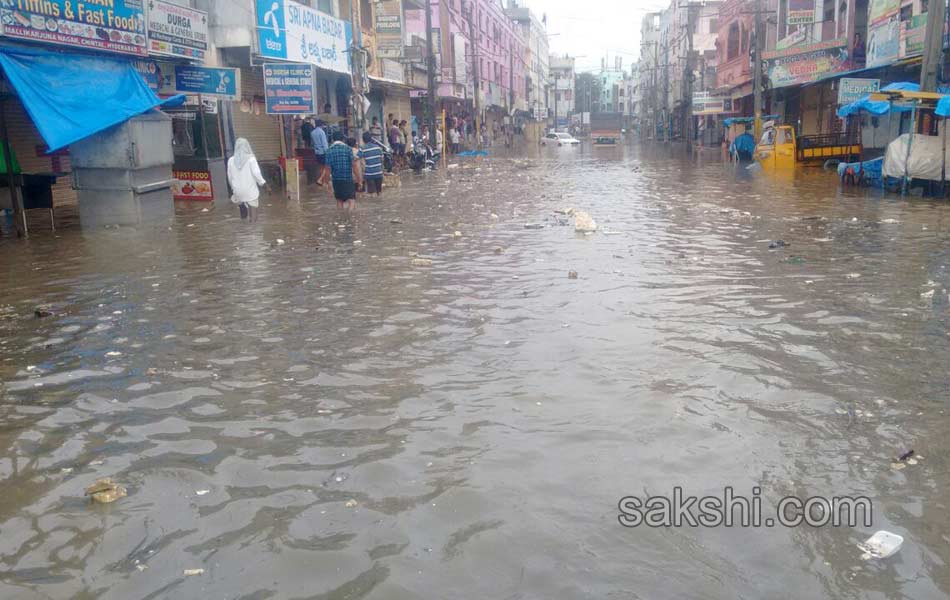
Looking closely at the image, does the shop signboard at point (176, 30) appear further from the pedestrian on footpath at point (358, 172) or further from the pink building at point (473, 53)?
the pink building at point (473, 53)

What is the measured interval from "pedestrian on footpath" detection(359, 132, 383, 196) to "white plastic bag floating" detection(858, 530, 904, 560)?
15.0 m

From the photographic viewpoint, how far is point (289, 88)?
1728 centimetres

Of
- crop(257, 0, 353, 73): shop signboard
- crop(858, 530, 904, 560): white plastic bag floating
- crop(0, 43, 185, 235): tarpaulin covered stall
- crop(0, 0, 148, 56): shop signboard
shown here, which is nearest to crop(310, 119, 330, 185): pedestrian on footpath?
crop(257, 0, 353, 73): shop signboard

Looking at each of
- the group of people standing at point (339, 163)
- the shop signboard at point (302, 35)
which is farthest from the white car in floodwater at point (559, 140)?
the shop signboard at point (302, 35)

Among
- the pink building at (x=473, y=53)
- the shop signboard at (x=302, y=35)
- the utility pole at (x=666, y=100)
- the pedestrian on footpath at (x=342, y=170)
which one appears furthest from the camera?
the utility pole at (x=666, y=100)

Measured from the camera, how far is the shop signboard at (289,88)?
17141mm

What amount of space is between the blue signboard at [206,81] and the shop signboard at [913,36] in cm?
1677

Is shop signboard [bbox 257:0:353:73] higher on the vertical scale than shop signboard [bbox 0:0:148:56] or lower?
higher

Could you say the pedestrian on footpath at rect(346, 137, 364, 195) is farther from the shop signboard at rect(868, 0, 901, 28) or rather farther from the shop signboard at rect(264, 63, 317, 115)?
the shop signboard at rect(868, 0, 901, 28)

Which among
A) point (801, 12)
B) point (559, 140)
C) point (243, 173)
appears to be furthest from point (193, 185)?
point (559, 140)

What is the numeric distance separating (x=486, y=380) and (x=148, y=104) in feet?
34.2

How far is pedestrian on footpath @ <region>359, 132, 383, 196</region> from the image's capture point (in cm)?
1719

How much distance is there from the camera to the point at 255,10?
19281 mm

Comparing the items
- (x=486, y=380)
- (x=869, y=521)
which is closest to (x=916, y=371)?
(x=869, y=521)
